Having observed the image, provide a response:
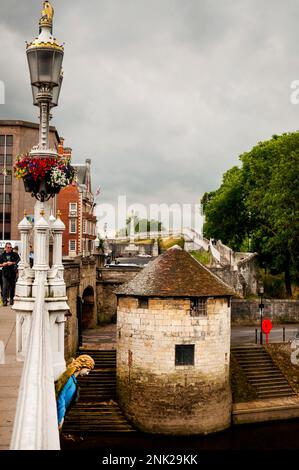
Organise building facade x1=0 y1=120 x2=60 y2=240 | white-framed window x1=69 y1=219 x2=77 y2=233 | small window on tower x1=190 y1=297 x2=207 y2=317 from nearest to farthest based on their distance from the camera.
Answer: small window on tower x1=190 y1=297 x2=207 y2=317 → building facade x1=0 y1=120 x2=60 y2=240 → white-framed window x1=69 y1=219 x2=77 y2=233

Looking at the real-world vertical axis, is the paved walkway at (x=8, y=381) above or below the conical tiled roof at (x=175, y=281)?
below

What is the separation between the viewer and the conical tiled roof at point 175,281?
909 inches

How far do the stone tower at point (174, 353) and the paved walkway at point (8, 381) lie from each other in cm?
1321

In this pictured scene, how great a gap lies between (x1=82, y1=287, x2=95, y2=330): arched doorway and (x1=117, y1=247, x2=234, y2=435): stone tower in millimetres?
11846

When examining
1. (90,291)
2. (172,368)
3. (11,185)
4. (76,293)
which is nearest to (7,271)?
(172,368)

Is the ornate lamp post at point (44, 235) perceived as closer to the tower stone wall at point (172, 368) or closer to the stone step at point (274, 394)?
the tower stone wall at point (172, 368)

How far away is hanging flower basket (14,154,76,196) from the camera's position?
8.24m

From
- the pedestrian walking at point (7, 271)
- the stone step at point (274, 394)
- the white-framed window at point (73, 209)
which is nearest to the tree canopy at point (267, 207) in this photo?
the stone step at point (274, 394)

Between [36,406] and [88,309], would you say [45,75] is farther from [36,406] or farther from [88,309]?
[88,309]


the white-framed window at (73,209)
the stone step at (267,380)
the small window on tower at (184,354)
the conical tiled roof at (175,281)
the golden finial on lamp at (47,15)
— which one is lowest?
the stone step at (267,380)

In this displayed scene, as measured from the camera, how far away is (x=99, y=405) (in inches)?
972

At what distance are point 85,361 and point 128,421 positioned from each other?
2007 cm

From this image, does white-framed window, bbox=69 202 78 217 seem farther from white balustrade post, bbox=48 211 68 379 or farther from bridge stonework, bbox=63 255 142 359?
white balustrade post, bbox=48 211 68 379

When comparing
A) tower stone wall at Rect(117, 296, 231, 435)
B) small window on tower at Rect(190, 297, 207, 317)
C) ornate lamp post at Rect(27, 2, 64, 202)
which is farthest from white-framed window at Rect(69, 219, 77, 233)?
ornate lamp post at Rect(27, 2, 64, 202)
